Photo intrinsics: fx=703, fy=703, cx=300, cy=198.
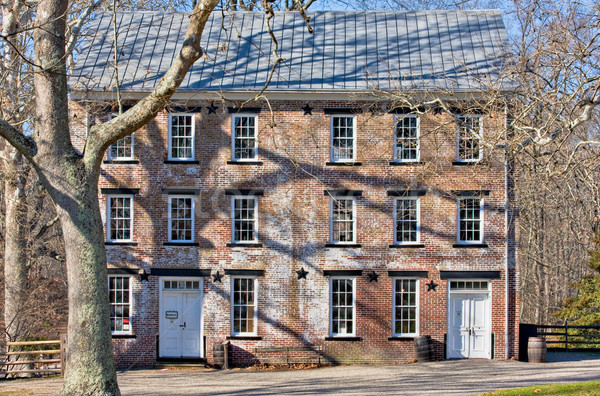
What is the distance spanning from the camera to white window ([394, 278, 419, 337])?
2153 cm

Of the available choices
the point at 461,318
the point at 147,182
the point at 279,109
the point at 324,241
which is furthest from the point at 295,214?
the point at 461,318

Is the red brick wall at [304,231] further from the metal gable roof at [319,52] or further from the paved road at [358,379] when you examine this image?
the paved road at [358,379]

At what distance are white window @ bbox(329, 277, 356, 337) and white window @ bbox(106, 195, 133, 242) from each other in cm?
654

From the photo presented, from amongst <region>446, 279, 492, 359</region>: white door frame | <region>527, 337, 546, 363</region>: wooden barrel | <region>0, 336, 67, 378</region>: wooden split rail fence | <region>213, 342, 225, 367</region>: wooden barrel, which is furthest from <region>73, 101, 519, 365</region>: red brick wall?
<region>0, 336, 67, 378</region>: wooden split rail fence

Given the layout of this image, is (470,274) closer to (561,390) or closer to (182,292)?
(561,390)

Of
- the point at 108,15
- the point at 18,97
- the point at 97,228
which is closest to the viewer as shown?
the point at 97,228

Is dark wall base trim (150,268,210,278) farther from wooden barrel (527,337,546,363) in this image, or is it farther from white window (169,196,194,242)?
wooden barrel (527,337,546,363)

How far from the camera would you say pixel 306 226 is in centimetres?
2166

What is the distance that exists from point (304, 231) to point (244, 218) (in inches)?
75.3

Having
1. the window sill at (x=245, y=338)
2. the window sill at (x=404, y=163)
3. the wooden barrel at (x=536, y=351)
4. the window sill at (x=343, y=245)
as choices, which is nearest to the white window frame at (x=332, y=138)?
the window sill at (x=404, y=163)

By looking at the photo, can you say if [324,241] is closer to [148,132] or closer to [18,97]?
[148,132]

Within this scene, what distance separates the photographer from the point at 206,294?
21.6 m

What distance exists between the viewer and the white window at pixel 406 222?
21781 millimetres

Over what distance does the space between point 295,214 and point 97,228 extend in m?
8.90
